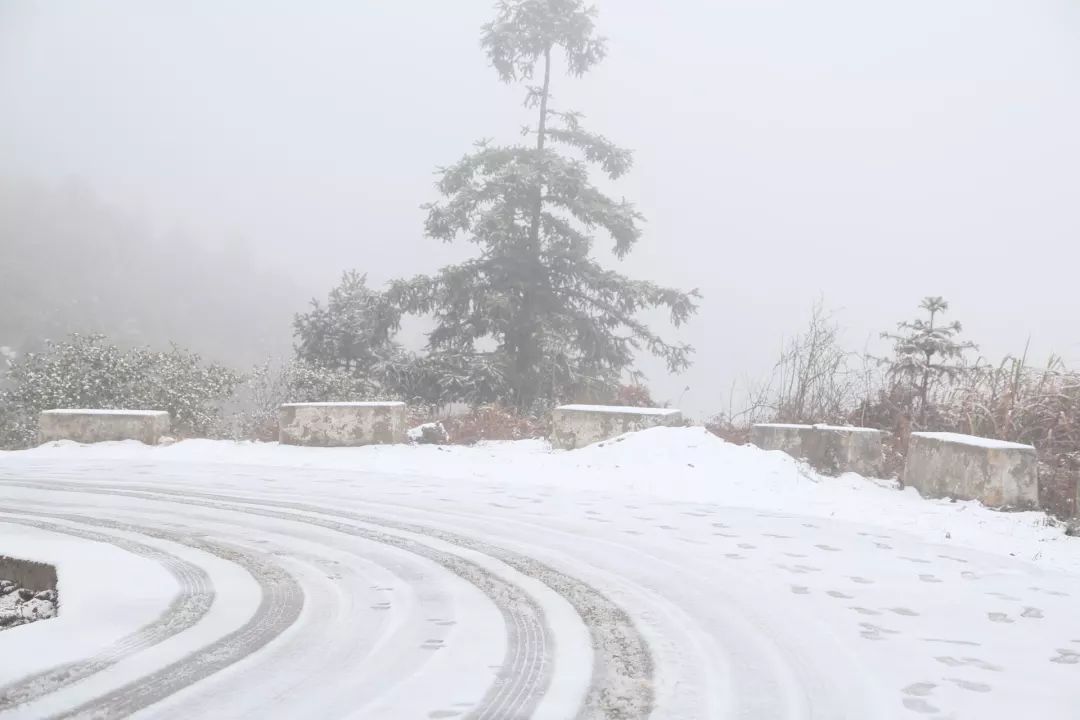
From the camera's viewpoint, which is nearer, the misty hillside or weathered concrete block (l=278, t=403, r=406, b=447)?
weathered concrete block (l=278, t=403, r=406, b=447)

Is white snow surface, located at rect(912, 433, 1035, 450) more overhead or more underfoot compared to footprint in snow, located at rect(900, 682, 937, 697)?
more overhead

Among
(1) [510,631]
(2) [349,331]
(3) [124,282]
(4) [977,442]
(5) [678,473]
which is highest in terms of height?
(3) [124,282]

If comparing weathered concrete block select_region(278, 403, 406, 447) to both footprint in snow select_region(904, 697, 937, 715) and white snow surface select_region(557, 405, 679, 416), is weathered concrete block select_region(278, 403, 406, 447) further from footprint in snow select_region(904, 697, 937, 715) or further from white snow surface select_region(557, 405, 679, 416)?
footprint in snow select_region(904, 697, 937, 715)

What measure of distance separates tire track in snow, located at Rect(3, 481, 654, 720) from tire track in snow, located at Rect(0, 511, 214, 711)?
1046 mm

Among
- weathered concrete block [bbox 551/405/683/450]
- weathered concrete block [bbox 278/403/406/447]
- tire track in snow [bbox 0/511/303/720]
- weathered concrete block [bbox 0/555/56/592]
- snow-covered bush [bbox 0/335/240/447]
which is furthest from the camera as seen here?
snow-covered bush [bbox 0/335/240/447]

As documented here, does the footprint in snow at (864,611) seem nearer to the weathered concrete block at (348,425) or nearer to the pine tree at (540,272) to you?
the weathered concrete block at (348,425)

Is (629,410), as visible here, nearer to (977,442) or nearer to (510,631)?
(977,442)

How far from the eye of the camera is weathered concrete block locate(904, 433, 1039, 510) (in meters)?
5.84

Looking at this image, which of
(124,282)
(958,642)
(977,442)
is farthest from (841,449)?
(124,282)

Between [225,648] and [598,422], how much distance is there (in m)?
6.08

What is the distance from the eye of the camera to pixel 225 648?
7.80 ft

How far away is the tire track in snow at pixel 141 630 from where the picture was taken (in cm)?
205

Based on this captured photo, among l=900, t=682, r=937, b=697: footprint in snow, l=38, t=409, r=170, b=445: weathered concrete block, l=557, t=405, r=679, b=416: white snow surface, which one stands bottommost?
l=900, t=682, r=937, b=697: footprint in snow

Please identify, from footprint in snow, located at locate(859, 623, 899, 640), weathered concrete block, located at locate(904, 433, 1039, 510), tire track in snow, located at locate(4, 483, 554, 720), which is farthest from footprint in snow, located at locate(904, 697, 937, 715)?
weathered concrete block, located at locate(904, 433, 1039, 510)
